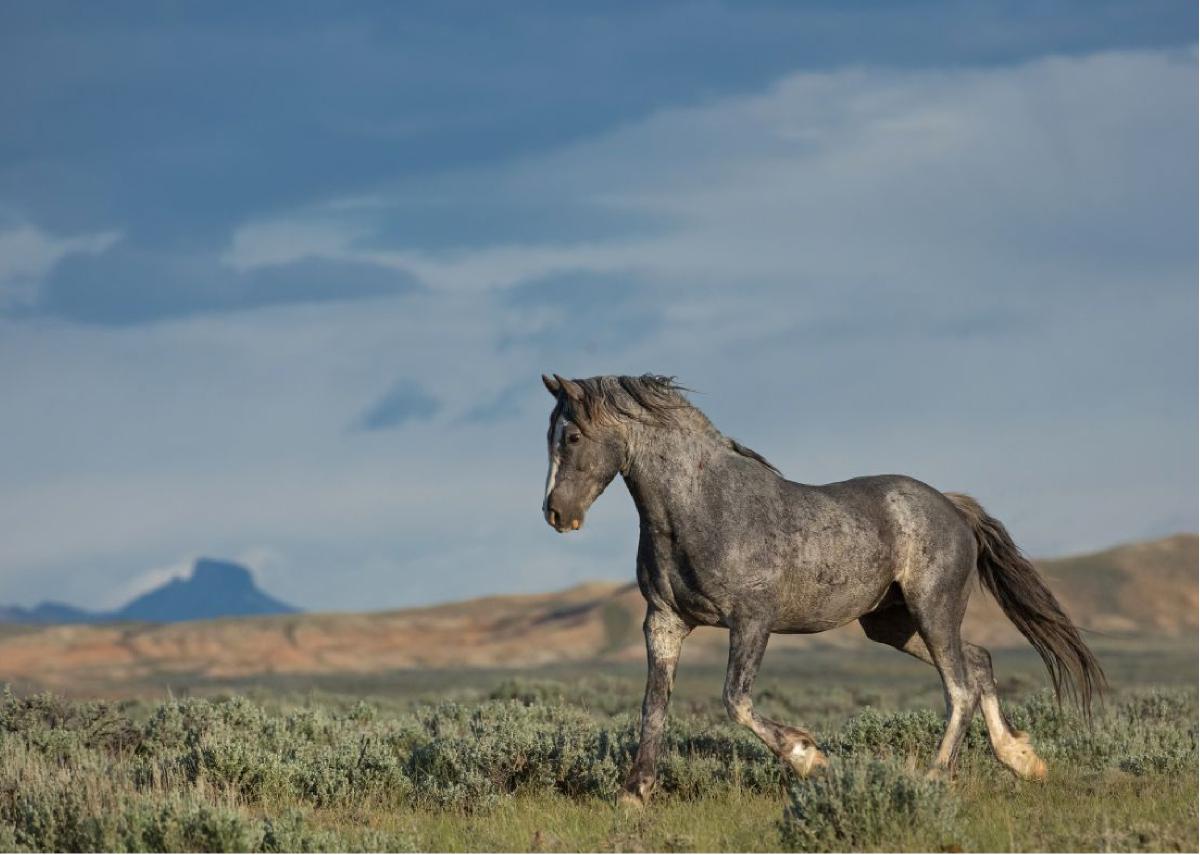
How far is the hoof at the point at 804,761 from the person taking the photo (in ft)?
31.2

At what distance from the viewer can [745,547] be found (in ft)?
31.8

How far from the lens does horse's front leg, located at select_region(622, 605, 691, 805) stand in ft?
32.2

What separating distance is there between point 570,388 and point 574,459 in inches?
18.3

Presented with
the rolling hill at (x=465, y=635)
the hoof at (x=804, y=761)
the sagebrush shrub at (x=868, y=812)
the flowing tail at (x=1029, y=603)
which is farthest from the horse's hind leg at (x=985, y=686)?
the rolling hill at (x=465, y=635)

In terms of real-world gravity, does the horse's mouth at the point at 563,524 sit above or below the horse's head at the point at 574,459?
below

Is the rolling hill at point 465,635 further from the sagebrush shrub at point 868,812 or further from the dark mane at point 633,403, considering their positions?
the sagebrush shrub at point 868,812

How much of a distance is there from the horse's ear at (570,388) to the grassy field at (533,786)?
2.73 metres

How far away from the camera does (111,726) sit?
47.6ft

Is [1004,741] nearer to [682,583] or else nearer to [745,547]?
[745,547]

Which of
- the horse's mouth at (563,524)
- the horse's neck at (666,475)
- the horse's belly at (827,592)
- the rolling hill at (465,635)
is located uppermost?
the horse's neck at (666,475)

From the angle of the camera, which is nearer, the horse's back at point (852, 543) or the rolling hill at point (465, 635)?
the horse's back at point (852, 543)

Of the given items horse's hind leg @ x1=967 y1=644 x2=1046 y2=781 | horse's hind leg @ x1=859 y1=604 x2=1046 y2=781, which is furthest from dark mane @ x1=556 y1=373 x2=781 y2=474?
horse's hind leg @ x1=967 y1=644 x2=1046 y2=781

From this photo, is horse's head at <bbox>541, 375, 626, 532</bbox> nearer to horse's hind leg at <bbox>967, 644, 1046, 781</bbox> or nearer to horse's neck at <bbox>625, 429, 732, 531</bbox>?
horse's neck at <bbox>625, 429, 732, 531</bbox>

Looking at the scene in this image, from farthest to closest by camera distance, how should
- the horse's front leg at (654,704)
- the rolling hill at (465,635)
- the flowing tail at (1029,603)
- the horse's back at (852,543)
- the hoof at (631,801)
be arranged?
the rolling hill at (465,635) → the flowing tail at (1029,603) → the horse's back at (852,543) → the horse's front leg at (654,704) → the hoof at (631,801)
